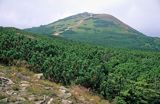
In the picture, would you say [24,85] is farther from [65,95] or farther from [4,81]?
[65,95]

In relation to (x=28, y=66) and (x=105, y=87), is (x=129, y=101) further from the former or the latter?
(x=28, y=66)

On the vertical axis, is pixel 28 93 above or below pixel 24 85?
below

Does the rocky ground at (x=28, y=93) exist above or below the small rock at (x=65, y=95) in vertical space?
above

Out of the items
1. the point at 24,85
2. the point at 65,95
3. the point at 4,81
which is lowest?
the point at 65,95

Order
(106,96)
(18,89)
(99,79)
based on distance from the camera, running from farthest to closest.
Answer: (99,79)
(106,96)
(18,89)

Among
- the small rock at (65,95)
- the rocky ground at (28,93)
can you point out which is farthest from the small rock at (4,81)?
the small rock at (65,95)

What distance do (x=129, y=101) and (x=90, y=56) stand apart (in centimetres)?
4709

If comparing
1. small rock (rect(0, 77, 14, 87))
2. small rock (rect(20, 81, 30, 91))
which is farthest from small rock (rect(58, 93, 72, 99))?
small rock (rect(0, 77, 14, 87))

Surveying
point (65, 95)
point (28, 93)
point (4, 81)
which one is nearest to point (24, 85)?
point (4, 81)

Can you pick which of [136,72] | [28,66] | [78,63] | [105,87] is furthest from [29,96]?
[136,72]

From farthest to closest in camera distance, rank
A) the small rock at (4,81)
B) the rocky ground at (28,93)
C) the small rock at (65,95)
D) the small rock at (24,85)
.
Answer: the small rock at (65,95) < the small rock at (24,85) < the small rock at (4,81) < the rocky ground at (28,93)

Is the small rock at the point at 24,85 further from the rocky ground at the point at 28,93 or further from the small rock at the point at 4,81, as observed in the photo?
the small rock at the point at 4,81

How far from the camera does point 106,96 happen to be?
63.0 meters

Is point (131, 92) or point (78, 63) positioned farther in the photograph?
point (78, 63)
